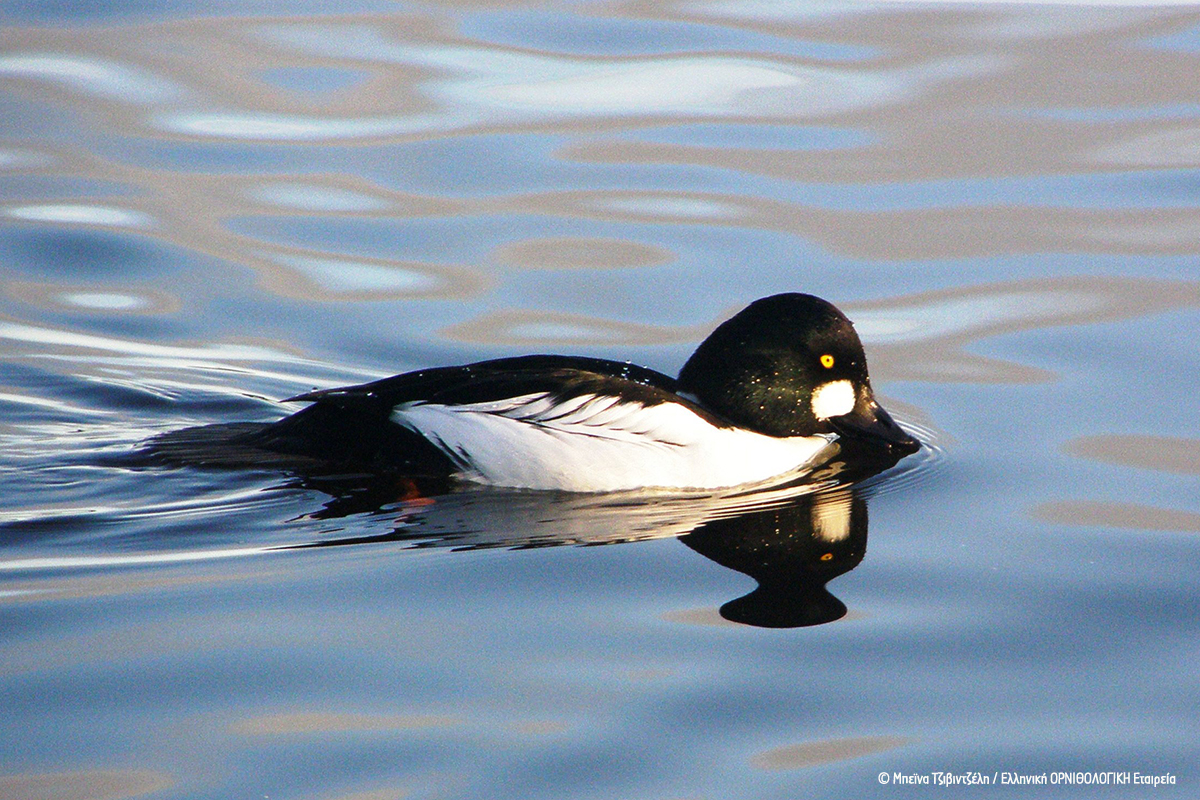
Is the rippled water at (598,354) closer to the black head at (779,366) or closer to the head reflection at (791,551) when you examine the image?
the head reflection at (791,551)

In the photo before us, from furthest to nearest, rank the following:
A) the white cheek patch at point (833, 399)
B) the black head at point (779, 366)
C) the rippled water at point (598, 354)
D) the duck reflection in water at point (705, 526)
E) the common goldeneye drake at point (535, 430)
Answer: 1. the white cheek patch at point (833, 399)
2. the black head at point (779, 366)
3. the common goldeneye drake at point (535, 430)
4. the duck reflection in water at point (705, 526)
5. the rippled water at point (598, 354)

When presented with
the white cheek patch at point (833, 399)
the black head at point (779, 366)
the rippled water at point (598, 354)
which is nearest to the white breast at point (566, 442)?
the rippled water at point (598, 354)

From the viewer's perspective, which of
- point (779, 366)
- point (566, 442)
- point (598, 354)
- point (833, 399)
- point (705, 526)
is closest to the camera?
point (705, 526)

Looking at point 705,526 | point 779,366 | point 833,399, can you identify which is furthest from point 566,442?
point 833,399

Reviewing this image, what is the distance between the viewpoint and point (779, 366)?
6887 millimetres

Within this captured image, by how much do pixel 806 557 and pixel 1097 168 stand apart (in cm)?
663

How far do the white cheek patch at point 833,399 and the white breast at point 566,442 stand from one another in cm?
73

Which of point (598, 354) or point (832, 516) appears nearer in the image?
point (832, 516)

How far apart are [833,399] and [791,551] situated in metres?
1.29

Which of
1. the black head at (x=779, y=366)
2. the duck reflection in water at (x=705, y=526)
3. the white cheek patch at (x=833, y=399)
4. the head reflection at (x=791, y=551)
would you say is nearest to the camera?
the head reflection at (x=791, y=551)

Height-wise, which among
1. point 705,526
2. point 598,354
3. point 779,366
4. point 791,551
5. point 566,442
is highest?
point 598,354

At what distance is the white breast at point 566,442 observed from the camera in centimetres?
648

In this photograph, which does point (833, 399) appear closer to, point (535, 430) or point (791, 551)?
point (791, 551)

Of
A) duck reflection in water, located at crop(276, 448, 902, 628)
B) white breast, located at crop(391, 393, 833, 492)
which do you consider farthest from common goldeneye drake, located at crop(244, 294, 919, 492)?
duck reflection in water, located at crop(276, 448, 902, 628)
